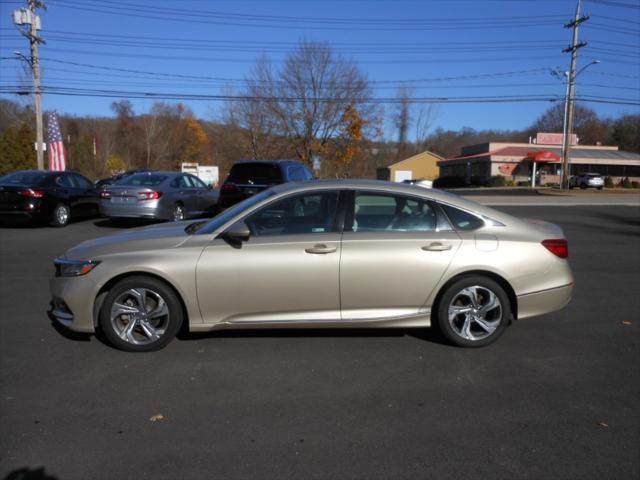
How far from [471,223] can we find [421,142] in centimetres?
9459

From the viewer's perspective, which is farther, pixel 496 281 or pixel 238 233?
pixel 496 281

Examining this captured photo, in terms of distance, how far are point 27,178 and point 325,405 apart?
Result: 12.5m

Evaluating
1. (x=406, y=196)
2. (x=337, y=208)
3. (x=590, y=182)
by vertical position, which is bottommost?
(x=590, y=182)

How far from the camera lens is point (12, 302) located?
6133 millimetres

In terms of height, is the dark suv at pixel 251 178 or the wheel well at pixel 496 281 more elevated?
the dark suv at pixel 251 178

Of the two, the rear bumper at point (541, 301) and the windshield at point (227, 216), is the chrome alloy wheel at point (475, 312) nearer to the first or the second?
the rear bumper at point (541, 301)

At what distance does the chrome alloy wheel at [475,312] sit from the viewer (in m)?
4.59

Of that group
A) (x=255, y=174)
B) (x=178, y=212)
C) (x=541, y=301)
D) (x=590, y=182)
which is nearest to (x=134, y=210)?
(x=178, y=212)

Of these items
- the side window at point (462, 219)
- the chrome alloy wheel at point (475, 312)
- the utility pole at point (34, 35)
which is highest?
the utility pole at point (34, 35)

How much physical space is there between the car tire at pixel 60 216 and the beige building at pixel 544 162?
2018 inches

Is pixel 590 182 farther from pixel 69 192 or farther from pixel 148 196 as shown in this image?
pixel 69 192

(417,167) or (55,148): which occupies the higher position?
(55,148)

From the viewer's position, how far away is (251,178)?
11.9 meters

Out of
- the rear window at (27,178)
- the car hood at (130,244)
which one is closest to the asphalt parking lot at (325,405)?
the car hood at (130,244)
